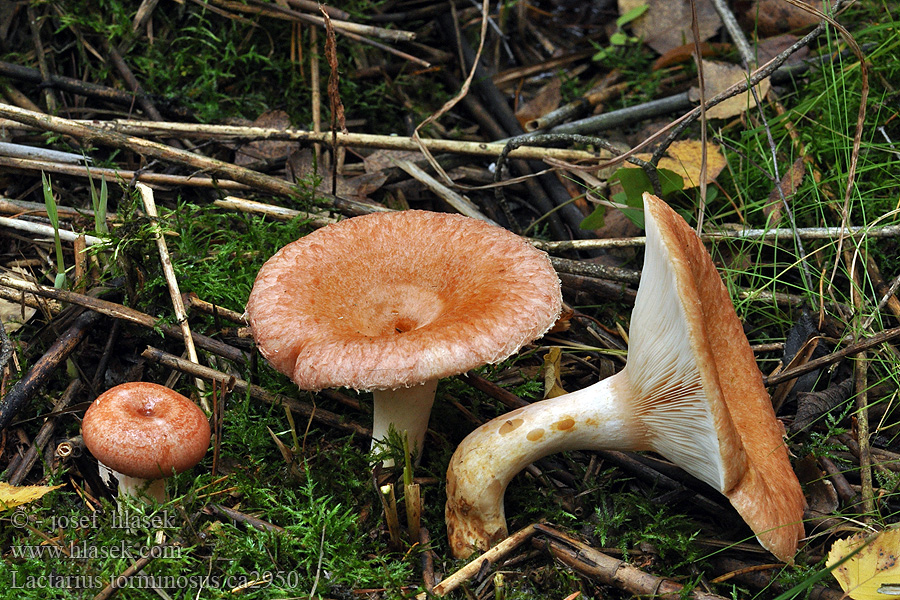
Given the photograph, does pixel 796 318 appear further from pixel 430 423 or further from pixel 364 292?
pixel 364 292

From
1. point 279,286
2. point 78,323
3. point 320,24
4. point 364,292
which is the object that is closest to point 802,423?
point 364,292

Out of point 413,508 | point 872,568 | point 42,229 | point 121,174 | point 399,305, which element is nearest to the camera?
point 872,568

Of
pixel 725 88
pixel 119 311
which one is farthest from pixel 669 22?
pixel 119 311

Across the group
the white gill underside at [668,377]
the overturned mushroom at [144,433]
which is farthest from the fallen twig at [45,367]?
the white gill underside at [668,377]

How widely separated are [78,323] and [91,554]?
3.60 feet

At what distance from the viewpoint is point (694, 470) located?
2439mm

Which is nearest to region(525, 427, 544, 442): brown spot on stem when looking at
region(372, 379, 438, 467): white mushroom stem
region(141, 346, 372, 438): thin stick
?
region(372, 379, 438, 467): white mushroom stem

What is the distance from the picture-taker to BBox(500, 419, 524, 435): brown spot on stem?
259 cm

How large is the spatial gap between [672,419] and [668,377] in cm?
18

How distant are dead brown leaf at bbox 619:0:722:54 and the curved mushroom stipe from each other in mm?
2866

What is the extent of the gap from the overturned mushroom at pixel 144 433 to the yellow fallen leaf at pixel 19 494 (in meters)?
0.26

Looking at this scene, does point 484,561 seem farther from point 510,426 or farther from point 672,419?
point 672,419

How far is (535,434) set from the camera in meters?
2.57

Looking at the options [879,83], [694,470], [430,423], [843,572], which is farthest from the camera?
[879,83]
